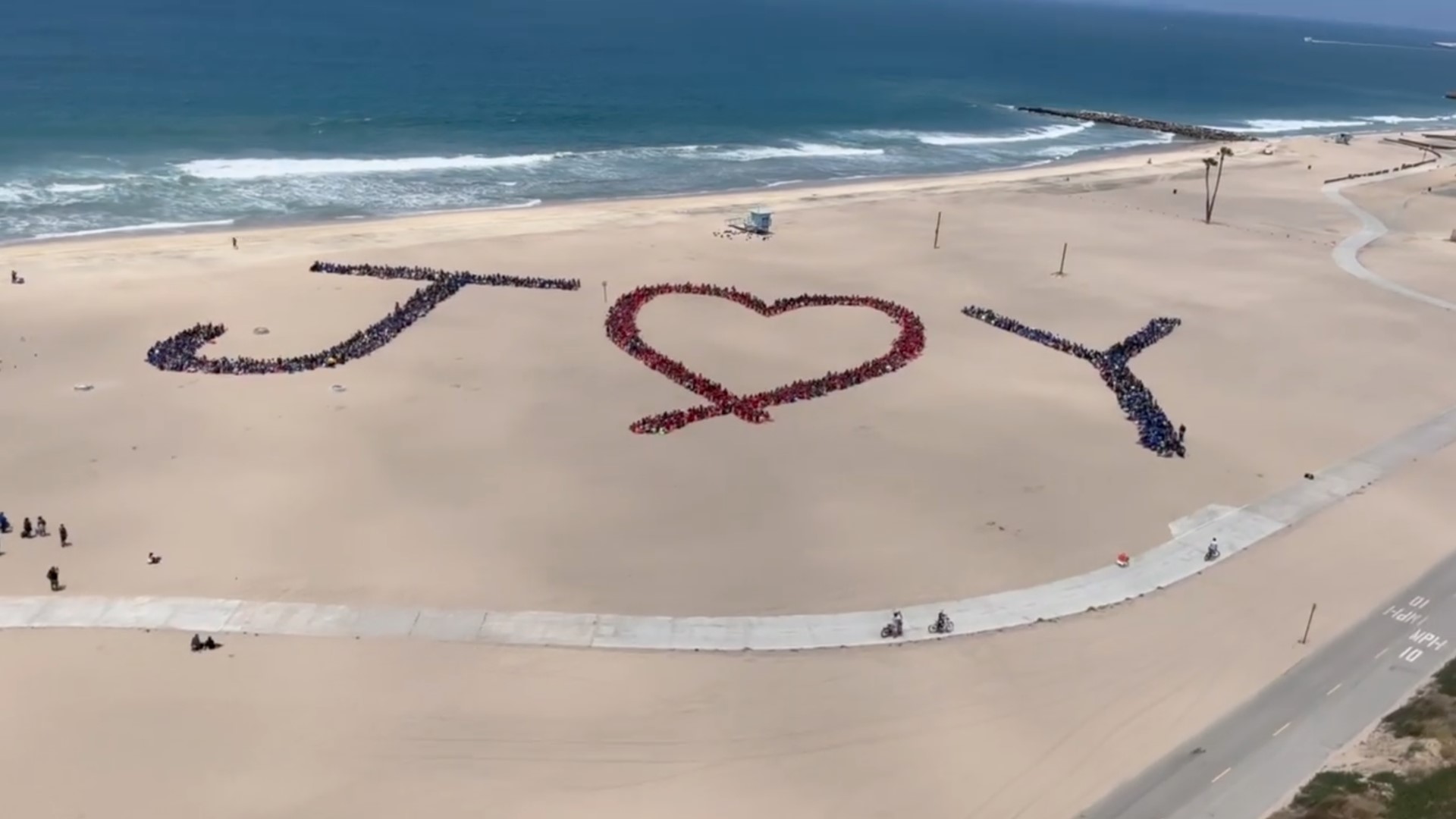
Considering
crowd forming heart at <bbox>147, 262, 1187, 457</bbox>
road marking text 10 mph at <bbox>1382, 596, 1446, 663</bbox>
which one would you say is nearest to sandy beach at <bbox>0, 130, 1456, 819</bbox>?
crowd forming heart at <bbox>147, 262, 1187, 457</bbox>

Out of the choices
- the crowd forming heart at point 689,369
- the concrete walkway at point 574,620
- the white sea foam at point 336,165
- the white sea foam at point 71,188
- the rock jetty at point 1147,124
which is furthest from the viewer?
the rock jetty at point 1147,124

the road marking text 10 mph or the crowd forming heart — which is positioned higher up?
the crowd forming heart

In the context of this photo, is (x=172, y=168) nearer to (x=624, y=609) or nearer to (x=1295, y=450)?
(x=624, y=609)

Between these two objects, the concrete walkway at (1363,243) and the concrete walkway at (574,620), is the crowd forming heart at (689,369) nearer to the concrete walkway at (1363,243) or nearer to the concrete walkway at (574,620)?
the concrete walkway at (574,620)

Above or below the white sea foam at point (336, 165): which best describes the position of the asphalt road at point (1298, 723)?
below

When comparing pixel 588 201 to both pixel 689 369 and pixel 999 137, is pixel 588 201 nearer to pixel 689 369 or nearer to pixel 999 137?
pixel 689 369

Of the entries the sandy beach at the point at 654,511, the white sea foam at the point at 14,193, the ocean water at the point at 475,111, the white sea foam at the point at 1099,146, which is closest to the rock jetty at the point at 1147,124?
the white sea foam at the point at 1099,146

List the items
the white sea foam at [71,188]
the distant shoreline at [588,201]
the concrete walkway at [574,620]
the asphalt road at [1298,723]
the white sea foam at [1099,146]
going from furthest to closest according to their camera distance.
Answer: the white sea foam at [1099,146], the white sea foam at [71,188], the distant shoreline at [588,201], the concrete walkway at [574,620], the asphalt road at [1298,723]

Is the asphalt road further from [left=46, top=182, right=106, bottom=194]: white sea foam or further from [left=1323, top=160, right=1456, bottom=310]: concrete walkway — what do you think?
[left=46, top=182, right=106, bottom=194]: white sea foam
